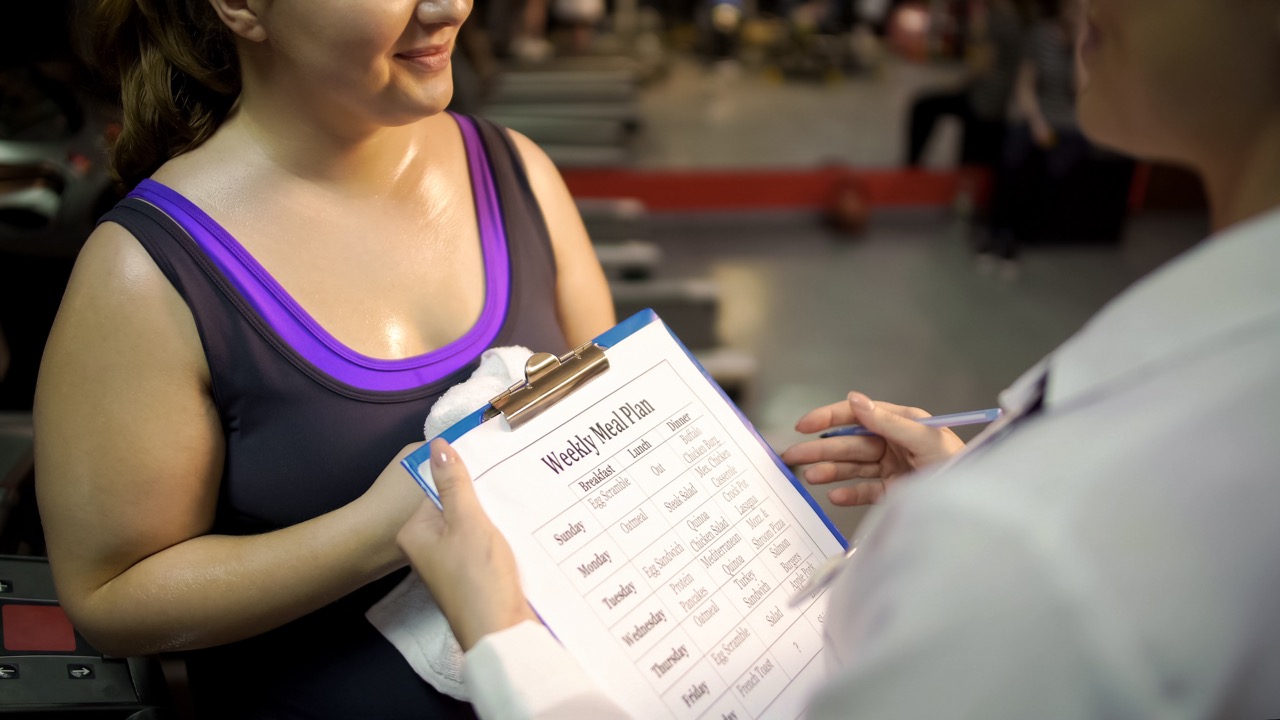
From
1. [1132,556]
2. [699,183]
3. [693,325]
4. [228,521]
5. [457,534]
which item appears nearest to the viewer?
[1132,556]

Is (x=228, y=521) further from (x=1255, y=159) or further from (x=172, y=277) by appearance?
(x=1255, y=159)

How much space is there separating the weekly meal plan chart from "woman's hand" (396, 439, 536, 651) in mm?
20

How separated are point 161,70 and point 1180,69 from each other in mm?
1037

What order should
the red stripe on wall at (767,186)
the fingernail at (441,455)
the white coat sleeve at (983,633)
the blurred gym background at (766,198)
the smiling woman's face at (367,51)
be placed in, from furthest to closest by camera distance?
the red stripe on wall at (767,186), the blurred gym background at (766,198), the smiling woman's face at (367,51), the fingernail at (441,455), the white coat sleeve at (983,633)

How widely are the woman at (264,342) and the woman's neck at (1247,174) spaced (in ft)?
2.44

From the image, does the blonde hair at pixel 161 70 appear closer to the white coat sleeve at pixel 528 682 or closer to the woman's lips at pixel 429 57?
the woman's lips at pixel 429 57

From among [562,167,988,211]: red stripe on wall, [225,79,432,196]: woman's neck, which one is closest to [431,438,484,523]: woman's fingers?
[225,79,432,196]: woman's neck

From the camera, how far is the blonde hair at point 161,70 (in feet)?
3.28

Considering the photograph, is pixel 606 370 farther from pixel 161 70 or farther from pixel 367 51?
pixel 161 70

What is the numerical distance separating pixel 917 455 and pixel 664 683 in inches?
17.0

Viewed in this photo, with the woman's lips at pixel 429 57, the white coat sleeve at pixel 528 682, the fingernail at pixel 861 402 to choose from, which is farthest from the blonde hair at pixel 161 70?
the fingernail at pixel 861 402

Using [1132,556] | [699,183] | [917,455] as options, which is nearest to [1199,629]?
[1132,556]

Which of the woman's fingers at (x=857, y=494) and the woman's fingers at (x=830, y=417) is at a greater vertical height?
the woman's fingers at (x=830, y=417)

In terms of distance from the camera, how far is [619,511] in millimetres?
851
